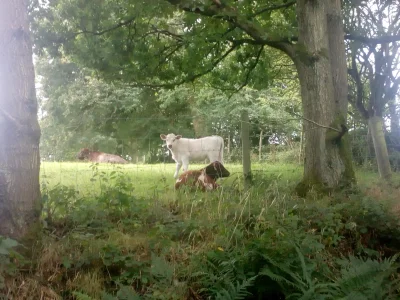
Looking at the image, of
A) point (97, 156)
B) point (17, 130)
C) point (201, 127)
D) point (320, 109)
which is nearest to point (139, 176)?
point (97, 156)

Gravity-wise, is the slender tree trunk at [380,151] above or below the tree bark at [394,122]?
below

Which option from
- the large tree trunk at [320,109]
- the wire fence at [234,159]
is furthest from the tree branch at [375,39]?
the wire fence at [234,159]

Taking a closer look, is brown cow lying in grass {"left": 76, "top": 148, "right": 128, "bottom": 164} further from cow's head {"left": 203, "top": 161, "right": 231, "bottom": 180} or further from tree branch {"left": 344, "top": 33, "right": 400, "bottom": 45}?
tree branch {"left": 344, "top": 33, "right": 400, "bottom": 45}

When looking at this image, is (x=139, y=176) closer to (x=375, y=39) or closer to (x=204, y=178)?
(x=204, y=178)

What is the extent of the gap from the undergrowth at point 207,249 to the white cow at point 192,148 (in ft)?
14.5

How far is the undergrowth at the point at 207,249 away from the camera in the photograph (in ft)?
13.3

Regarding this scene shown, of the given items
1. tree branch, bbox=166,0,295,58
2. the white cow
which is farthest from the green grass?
tree branch, bbox=166,0,295,58

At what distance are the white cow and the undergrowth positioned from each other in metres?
4.43

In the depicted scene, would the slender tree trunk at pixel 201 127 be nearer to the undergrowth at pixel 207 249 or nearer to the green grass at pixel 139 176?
the green grass at pixel 139 176

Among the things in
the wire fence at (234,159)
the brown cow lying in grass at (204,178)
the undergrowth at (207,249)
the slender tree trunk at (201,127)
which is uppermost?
the slender tree trunk at (201,127)

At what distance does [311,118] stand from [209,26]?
3.66 metres

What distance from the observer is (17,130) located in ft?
15.1

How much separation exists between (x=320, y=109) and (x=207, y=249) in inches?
161

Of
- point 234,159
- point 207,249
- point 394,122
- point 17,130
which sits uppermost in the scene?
point 394,122
